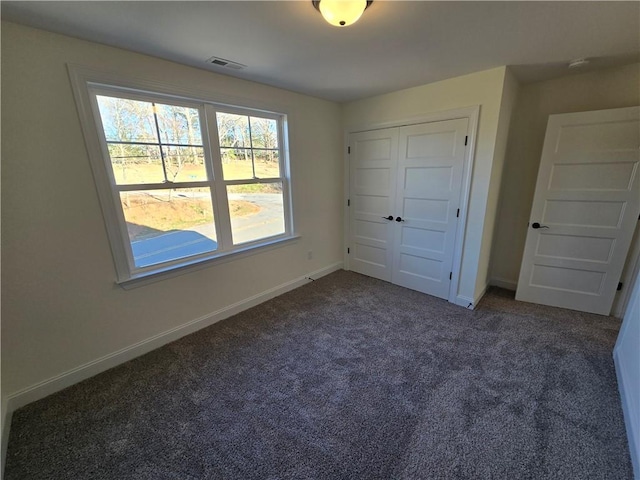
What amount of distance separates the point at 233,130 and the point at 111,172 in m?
1.13

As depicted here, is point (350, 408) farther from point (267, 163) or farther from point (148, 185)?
point (267, 163)

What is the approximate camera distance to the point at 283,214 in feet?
10.4

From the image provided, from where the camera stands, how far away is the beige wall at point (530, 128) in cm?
234

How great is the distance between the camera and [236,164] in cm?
263

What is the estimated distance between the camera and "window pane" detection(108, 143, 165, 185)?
1935mm

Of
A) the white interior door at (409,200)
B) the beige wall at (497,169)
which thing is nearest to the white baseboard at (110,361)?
the white interior door at (409,200)

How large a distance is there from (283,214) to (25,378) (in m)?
2.44

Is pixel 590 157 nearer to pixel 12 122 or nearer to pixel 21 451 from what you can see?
pixel 12 122

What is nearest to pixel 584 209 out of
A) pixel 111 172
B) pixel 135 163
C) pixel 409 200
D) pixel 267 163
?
pixel 409 200

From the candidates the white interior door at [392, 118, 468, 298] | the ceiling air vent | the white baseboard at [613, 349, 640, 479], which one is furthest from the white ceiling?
the white baseboard at [613, 349, 640, 479]

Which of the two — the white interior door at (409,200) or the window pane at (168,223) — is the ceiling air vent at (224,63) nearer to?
the window pane at (168,223)

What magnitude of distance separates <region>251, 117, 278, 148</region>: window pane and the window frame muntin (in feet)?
0.16

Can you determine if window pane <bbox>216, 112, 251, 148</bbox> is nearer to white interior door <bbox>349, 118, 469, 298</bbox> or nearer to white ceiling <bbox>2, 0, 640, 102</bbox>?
white ceiling <bbox>2, 0, 640, 102</bbox>

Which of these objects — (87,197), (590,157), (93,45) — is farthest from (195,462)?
(590,157)
